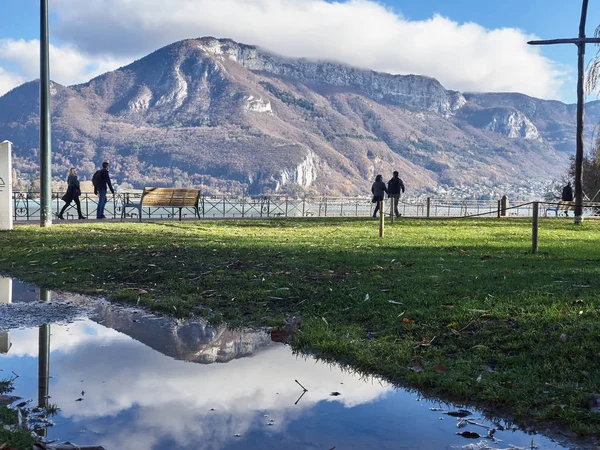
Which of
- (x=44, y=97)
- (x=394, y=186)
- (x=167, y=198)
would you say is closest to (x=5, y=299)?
(x=44, y=97)

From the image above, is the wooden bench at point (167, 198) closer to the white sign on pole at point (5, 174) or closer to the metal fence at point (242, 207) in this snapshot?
the metal fence at point (242, 207)

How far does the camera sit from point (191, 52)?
197250mm

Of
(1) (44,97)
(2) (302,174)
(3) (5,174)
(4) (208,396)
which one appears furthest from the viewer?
(2) (302,174)

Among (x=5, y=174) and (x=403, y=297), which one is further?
(x=5, y=174)

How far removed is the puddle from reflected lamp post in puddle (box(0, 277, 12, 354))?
33 mm

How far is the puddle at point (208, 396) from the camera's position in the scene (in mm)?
3432

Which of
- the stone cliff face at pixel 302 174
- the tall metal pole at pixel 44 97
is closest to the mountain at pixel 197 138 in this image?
the stone cliff face at pixel 302 174

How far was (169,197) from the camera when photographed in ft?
70.8

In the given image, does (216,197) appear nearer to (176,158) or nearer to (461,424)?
(461,424)

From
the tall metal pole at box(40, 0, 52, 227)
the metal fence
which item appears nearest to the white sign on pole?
the tall metal pole at box(40, 0, 52, 227)

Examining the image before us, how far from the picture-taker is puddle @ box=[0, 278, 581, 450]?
3.43 m

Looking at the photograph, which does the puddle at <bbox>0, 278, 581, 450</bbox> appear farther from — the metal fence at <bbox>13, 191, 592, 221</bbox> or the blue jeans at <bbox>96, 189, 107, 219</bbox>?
the metal fence at <bbox>13, 191, 592, 221</bbox>

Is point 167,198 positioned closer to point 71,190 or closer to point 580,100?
point 71,190

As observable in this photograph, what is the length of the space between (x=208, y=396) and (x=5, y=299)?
4149 millimetres
